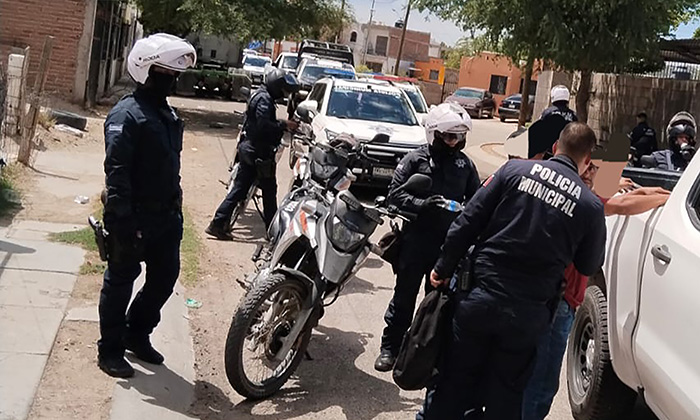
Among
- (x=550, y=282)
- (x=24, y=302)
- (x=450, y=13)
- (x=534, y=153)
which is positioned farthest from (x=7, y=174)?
(x=450, y=13)

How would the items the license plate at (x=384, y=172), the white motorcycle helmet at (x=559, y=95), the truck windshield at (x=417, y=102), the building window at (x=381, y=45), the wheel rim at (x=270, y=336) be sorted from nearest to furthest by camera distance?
the wheel rim at (x=270, y=336)
the white motorcycle helmet at (x=559, y=95)
the license plate at (x=384, y=172)
the truck windshield at (x=417, y=102)
the building window at (x=381, y=45)

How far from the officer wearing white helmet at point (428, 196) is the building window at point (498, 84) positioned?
169 feet

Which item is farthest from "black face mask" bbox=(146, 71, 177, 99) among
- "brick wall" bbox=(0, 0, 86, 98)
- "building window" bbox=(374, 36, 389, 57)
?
"building window" bbox=(374, 36, 389, 57)

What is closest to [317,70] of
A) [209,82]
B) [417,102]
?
[209,82]

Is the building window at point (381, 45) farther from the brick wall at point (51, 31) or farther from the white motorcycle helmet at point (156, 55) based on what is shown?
the white motorcycle helmet at point (156, 55)

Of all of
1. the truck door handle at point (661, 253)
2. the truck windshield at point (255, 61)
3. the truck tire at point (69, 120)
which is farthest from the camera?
the truck windshield at point (255, 61)

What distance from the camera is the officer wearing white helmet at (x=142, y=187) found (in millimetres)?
4355

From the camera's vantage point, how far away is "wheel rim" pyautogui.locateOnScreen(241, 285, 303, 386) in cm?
469

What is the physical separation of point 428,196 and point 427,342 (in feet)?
4.83

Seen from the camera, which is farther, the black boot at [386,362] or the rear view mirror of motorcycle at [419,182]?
the black boot at [386,362]

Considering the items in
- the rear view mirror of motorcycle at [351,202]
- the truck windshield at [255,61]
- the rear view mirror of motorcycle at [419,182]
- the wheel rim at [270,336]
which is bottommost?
the wheel rim at [270,336]

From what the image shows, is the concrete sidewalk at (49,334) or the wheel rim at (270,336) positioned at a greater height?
the wheel rim at (270,336)

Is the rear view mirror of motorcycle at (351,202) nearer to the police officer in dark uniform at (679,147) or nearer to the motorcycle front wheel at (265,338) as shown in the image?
the motorcycle front wheel at (265,338)

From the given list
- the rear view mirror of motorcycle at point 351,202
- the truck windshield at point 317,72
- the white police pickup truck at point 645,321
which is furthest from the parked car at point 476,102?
the rear view mirror of motorcycle at point 351,202
